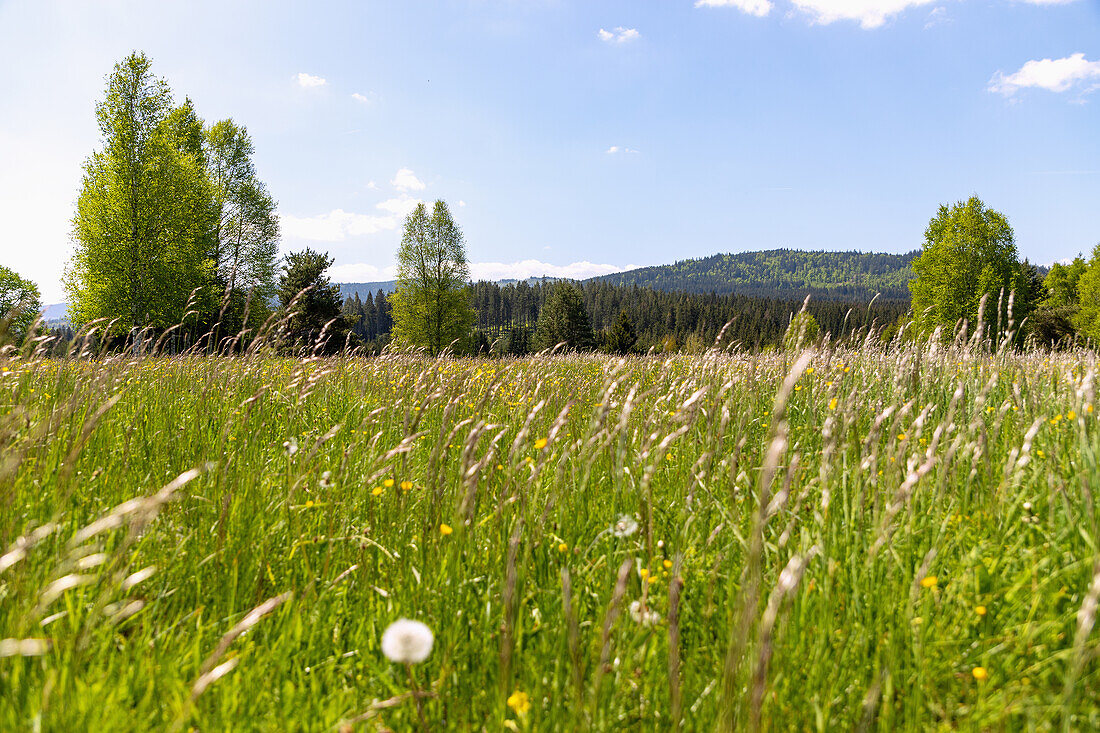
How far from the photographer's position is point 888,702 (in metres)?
1.19

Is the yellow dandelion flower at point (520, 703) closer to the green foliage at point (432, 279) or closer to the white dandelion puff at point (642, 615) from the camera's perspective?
the white dandelion puff at point (642, 615)

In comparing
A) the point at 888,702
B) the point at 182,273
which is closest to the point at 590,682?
the point at 888,702

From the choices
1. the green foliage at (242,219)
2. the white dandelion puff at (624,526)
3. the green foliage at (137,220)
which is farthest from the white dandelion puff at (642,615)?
the green foliage at (242,219)

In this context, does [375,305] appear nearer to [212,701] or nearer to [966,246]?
[966,246]

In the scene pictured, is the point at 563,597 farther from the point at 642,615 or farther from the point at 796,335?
the point at 796,335

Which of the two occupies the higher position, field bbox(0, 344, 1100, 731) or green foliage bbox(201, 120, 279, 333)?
green foliage bbox(201, 120, 279, 333)

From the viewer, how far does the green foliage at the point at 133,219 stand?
18375mm

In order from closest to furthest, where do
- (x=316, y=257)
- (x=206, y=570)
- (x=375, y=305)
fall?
(x=206, y=570) → (x=316, y=257) → (x=375, y=305)

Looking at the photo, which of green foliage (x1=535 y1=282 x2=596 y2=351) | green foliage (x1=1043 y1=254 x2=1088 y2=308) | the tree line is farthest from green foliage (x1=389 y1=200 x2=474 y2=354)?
green foliage (x1=1043 y1=254 x2=1088 y2=308)

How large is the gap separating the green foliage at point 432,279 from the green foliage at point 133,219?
49.2 ft

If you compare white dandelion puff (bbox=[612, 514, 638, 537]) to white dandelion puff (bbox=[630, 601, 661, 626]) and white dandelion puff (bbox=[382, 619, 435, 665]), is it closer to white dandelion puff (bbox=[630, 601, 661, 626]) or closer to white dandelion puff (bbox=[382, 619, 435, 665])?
white dandelion puff (bbox=[630, 601, 661, 626])

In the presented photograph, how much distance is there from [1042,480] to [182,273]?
23.2m

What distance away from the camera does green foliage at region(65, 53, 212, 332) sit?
18.4 metres

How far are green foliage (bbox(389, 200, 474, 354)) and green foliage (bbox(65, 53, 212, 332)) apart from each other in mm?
14988
